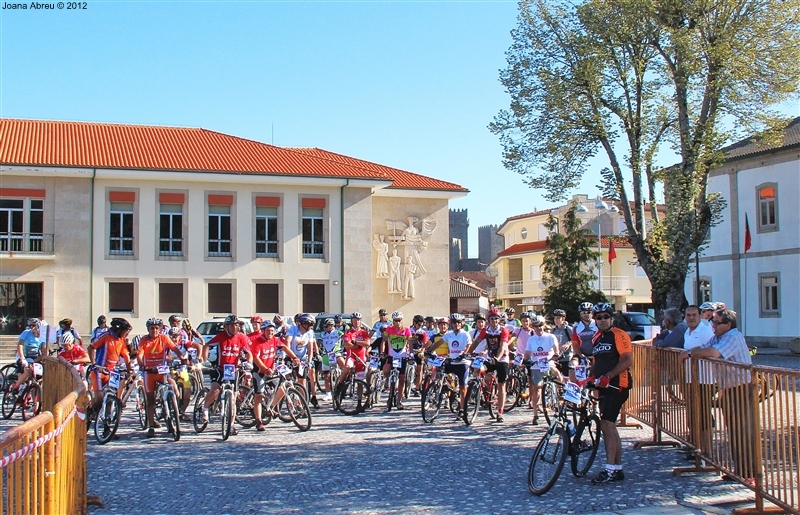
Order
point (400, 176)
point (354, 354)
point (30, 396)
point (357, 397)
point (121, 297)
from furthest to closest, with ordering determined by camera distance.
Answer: point (400, 176) → point (121, 297) → point (357, 397) → point (354, 354) → point (30, 396)

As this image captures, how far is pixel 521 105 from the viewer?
87.6ft

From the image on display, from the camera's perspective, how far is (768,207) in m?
38.6

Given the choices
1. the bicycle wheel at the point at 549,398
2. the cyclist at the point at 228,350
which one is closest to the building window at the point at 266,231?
the cyclist at the point at 228,350

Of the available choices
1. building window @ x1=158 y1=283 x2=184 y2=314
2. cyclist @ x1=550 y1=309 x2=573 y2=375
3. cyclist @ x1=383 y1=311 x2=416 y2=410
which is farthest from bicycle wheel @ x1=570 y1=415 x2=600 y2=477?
building window @ x1=158 y1=283 x2=184 y2=314

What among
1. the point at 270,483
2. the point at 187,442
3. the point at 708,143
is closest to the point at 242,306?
the point at 708,143

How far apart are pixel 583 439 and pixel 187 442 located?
5.92 metres

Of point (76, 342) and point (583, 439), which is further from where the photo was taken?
point (76, 342)

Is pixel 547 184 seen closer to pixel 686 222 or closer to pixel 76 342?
pixel 686 222

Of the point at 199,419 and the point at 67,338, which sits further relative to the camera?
the point at 67,338

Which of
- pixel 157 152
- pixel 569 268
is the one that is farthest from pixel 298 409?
pixel 569 268

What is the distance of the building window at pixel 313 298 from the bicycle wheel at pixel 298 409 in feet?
92.0

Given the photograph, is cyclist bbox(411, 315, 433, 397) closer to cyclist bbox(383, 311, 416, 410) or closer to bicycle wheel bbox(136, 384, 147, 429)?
cyclist bbox(383, 311, 416, 410)

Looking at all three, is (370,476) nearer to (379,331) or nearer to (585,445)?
(585,445)

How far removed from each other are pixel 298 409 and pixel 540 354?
13.4 feet
